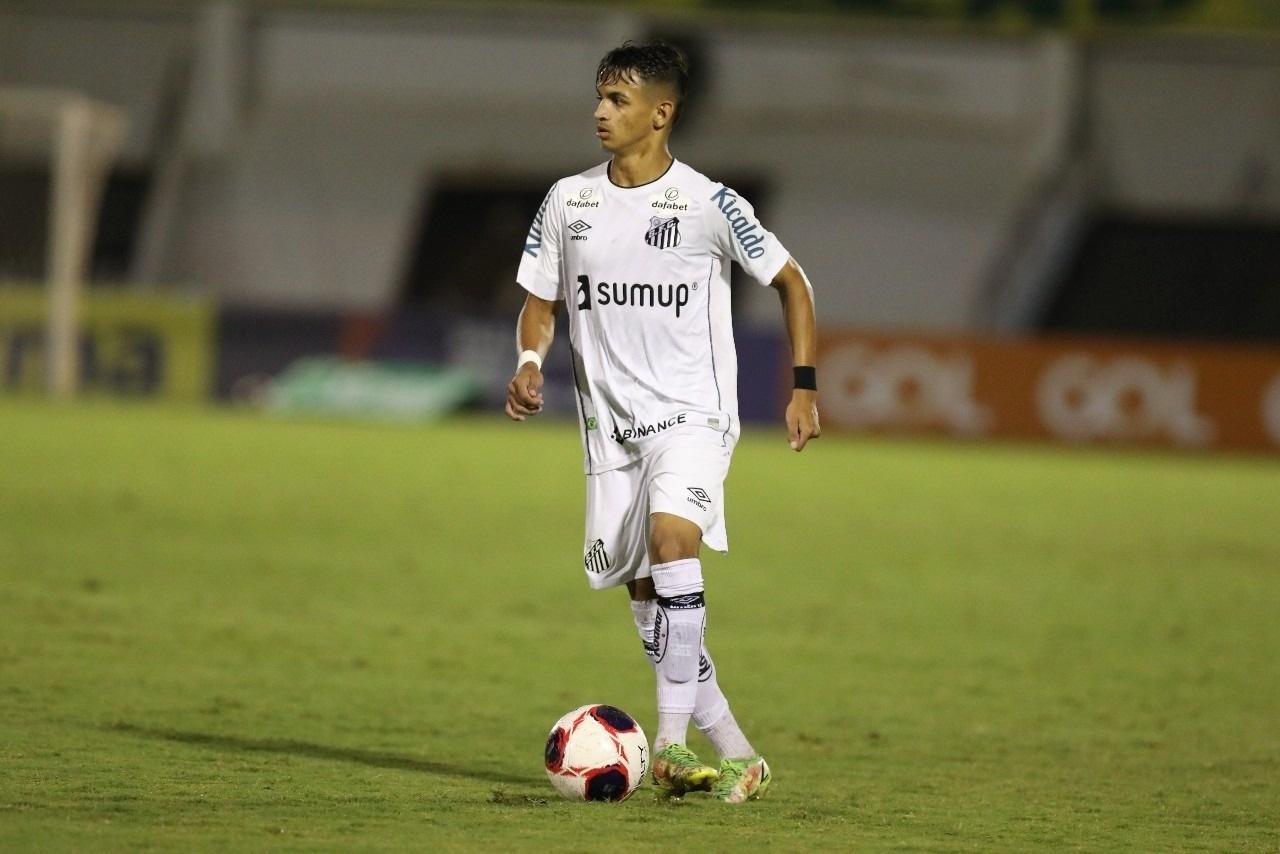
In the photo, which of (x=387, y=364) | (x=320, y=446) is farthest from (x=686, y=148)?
(x=320, y=446)

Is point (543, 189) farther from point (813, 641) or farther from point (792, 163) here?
point (813, 641)

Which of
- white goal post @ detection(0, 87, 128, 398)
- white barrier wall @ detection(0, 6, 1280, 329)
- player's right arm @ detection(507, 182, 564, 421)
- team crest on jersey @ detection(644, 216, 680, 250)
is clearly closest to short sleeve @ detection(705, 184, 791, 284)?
team crest on jersey @ detection(644, 216, 680, 250)

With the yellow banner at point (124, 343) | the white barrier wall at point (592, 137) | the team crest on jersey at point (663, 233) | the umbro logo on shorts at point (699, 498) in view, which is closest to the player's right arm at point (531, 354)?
the team crest on jersey at point (663, 233)

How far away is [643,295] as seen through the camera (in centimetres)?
588

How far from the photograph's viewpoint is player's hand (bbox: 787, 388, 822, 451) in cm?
581

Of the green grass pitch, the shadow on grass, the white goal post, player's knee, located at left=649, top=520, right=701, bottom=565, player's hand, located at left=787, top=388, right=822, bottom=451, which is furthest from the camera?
the white goal post

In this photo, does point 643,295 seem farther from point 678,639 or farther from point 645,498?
point 678,639

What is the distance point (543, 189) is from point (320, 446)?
15668 millimetres

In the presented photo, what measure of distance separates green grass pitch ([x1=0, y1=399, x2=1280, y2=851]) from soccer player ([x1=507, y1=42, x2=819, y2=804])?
0.51 metres

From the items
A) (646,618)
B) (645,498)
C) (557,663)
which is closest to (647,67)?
(645,498)

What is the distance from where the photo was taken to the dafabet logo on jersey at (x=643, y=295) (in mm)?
5879

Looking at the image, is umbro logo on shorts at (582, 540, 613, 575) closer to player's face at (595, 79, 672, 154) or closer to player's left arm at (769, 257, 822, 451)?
player's left arm at (769, 257, 822, 451)

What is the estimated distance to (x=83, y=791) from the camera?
5.30m

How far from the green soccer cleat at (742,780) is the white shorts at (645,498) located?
2.09ft
